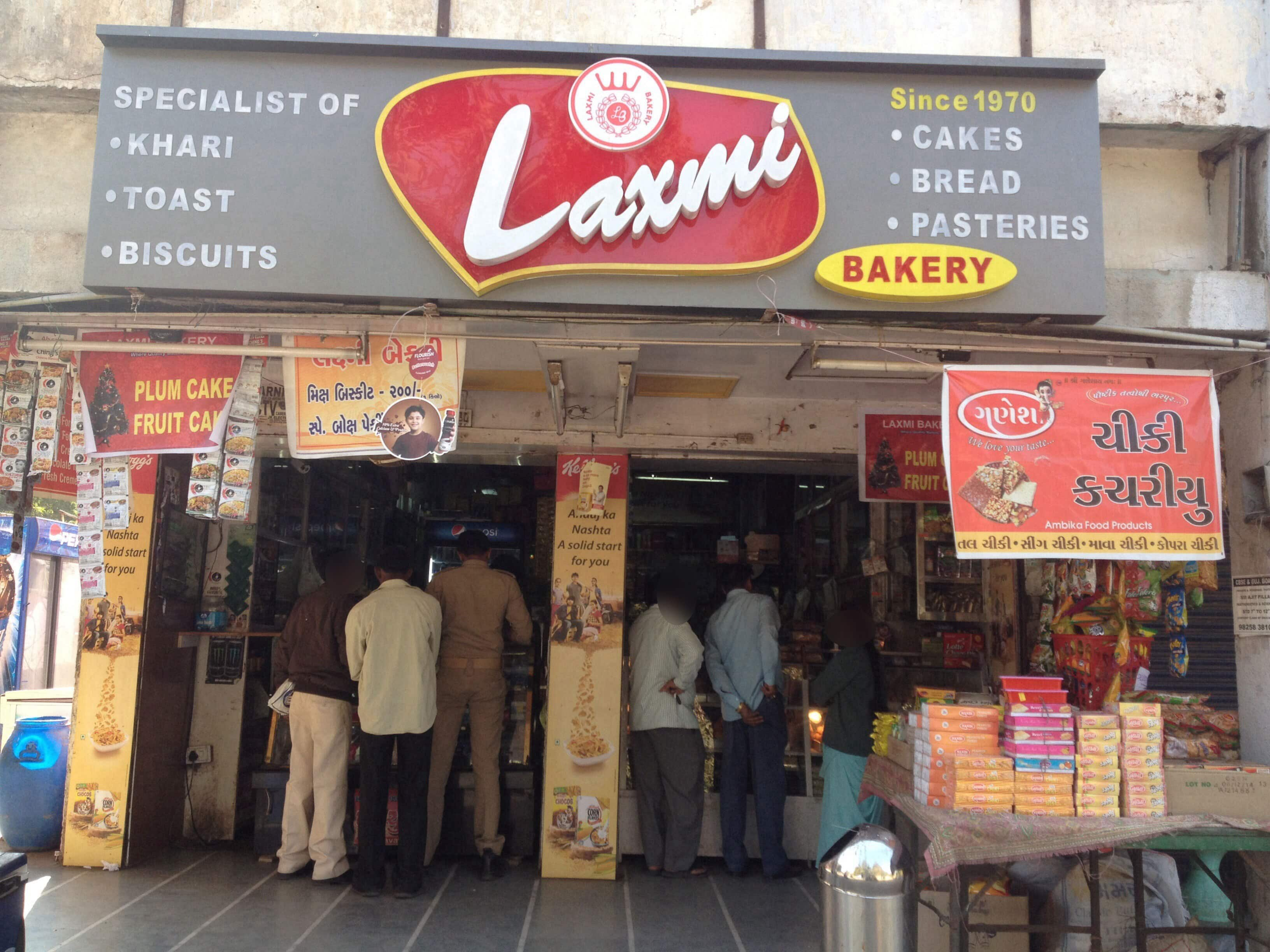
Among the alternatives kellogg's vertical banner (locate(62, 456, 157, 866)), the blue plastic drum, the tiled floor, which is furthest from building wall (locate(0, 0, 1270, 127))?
the tiled floor

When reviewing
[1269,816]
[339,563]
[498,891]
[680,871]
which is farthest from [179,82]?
[1269,816]

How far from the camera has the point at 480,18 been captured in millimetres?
4883

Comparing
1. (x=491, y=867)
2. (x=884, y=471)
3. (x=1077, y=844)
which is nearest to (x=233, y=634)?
(x=491, y=867)

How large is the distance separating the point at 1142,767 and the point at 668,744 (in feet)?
9.58

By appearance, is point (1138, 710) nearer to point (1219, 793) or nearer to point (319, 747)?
point (1219, 793)

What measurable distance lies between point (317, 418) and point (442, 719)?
240cm

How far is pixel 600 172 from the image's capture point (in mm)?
4336

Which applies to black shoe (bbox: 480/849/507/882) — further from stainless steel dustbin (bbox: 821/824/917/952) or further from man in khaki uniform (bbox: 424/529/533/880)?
stainless steel dustbin (bbox: 821/824/917/952)

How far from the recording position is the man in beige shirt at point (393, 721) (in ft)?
18.5

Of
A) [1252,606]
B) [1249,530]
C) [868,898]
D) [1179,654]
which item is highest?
[1249,530]

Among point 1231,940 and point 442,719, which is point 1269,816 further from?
point 442,719

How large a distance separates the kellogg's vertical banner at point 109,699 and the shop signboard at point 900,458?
452 centimetres

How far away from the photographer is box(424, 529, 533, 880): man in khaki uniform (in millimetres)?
6051

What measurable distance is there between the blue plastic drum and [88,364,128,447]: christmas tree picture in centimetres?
285
